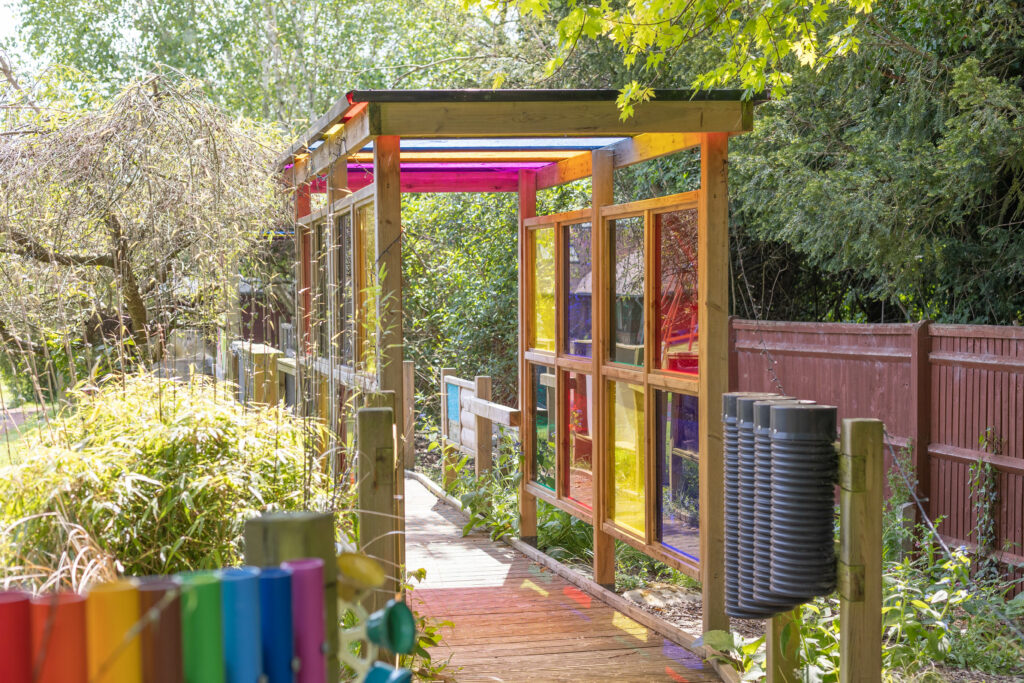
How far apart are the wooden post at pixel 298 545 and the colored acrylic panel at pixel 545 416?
16.2ft

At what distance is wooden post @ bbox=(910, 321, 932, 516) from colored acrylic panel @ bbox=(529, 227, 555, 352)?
8.18 ft

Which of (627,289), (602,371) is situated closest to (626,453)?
(602,371)

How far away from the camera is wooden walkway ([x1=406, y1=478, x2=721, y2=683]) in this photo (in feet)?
14.6

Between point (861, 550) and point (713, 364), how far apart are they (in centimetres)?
168

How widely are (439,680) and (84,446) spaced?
1844 millimetres

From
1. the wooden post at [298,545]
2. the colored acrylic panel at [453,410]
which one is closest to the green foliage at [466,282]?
the colored acrylic panel at [453,410]

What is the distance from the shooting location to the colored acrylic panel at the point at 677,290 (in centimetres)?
491

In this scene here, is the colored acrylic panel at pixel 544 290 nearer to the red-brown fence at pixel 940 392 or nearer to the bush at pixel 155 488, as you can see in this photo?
the red-brown fence at pixel 940 392

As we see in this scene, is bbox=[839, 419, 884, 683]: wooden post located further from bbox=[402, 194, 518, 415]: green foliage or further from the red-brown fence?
bbox=[402, 194, 518, 415]: green foliage

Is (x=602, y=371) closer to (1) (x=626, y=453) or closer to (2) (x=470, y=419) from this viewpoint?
(1) (x=626, y=453)

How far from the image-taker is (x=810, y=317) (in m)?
10.5

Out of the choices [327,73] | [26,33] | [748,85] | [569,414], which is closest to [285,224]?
[569,414]

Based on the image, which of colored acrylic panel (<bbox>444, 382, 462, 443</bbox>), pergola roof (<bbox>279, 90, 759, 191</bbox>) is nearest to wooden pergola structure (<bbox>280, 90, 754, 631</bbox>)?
pergola roof (<bbox>279, 90, 759, 191</bbox>)

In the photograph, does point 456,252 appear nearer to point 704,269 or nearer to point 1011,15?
point 1011,15
